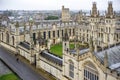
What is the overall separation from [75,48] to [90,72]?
5968 millimetres

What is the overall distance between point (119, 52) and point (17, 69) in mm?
22323

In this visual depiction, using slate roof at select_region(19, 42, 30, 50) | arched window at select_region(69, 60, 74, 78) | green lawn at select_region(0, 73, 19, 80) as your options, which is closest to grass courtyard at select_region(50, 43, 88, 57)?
slate roof at select_region(19, 42, 30, 50)

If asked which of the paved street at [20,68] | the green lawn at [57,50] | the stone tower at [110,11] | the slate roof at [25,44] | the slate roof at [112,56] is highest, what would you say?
the stone tower at [110,11]

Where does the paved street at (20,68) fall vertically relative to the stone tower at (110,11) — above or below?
below

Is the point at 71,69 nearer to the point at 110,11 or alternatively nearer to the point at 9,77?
the point at 9,77

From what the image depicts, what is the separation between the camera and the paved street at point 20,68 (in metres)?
38.6

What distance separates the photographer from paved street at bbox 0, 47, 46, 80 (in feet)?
127

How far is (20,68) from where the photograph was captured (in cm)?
4416

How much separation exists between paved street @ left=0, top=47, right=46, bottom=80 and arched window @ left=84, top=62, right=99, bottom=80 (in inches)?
451

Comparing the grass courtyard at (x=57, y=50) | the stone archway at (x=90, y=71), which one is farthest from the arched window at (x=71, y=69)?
the grass courtyard at (x=57, y=50)

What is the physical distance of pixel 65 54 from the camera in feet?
109

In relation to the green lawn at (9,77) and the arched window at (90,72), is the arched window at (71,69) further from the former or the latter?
the green lawn at (9,77)

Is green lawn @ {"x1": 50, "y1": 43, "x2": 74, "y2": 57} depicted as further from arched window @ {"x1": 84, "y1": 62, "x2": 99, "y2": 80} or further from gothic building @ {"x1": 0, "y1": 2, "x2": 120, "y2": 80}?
arched window @ {"x1": 84, "y1": 62, "x2": 99, "y2": 80}

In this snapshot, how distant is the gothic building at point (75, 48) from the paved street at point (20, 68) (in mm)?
2312
